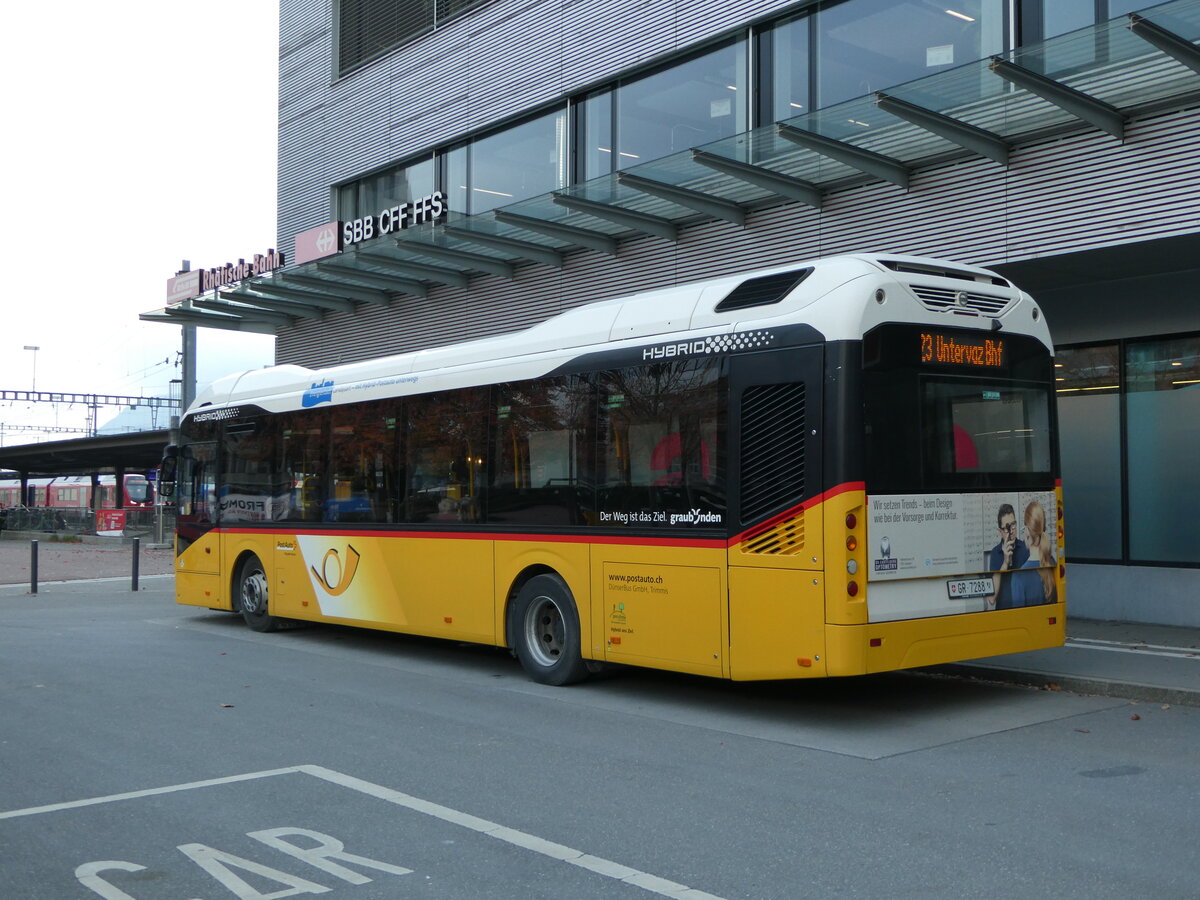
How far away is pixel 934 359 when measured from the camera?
8508mm

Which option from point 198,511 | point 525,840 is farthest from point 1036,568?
point 198,511

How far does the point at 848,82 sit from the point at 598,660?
27.3ft

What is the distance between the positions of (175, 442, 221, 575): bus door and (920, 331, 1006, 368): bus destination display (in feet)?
33.3

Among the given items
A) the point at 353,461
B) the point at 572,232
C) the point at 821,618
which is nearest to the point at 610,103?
the point at 572,232

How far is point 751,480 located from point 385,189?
52.7 ft

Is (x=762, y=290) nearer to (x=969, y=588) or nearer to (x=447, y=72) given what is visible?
(x=969, y=588)

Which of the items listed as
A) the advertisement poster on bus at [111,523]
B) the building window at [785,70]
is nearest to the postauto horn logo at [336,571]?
the building window at [785,70]

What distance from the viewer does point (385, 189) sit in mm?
22812

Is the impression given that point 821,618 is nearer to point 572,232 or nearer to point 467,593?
point 467,593

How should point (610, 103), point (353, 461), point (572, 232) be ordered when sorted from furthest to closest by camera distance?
point (610, 103)
point (572, 232)
point (353, 461)

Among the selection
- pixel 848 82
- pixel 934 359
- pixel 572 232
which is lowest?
pixel 934 359

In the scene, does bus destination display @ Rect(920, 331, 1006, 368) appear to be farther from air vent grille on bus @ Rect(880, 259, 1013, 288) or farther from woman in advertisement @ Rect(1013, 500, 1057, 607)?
woman in advertisement @ Rect(1013, 500, 1057, 607)

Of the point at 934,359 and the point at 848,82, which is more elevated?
the point at 848,82

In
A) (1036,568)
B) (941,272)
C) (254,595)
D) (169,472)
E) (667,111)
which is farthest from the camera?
(667,111)
